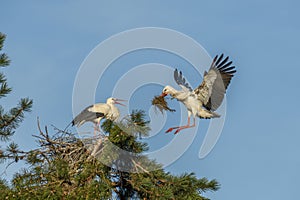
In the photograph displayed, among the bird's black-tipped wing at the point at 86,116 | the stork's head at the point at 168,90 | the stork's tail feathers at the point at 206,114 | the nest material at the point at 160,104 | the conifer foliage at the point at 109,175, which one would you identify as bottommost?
the conifer foliage at the point at 109,175

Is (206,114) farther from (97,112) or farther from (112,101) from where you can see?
(97,112)

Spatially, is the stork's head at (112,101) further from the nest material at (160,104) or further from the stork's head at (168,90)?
the nest material at (160,104)

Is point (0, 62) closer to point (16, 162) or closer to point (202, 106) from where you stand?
point (16, 162)

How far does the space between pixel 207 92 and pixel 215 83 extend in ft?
0.87

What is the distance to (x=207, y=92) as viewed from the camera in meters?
8.97

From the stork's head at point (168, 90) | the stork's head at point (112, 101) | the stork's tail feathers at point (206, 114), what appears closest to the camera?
the stork's head at point (168, 90)

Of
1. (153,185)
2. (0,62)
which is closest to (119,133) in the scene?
(153,185)

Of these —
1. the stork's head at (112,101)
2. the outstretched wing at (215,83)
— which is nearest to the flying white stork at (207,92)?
the outstretched wing at (215,83)

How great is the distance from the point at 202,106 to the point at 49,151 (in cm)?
321

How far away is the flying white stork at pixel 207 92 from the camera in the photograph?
8641 millimetres

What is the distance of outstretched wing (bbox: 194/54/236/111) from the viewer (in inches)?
340

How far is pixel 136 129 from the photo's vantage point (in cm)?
618

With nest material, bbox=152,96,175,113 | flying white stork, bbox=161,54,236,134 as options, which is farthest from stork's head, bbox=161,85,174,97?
nest material, bbox=152,96,175,113

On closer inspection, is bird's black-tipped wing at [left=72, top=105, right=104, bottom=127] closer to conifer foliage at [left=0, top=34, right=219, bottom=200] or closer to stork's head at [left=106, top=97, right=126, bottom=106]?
stork's head at [left=106, top=97, right=126, bottom=106]
